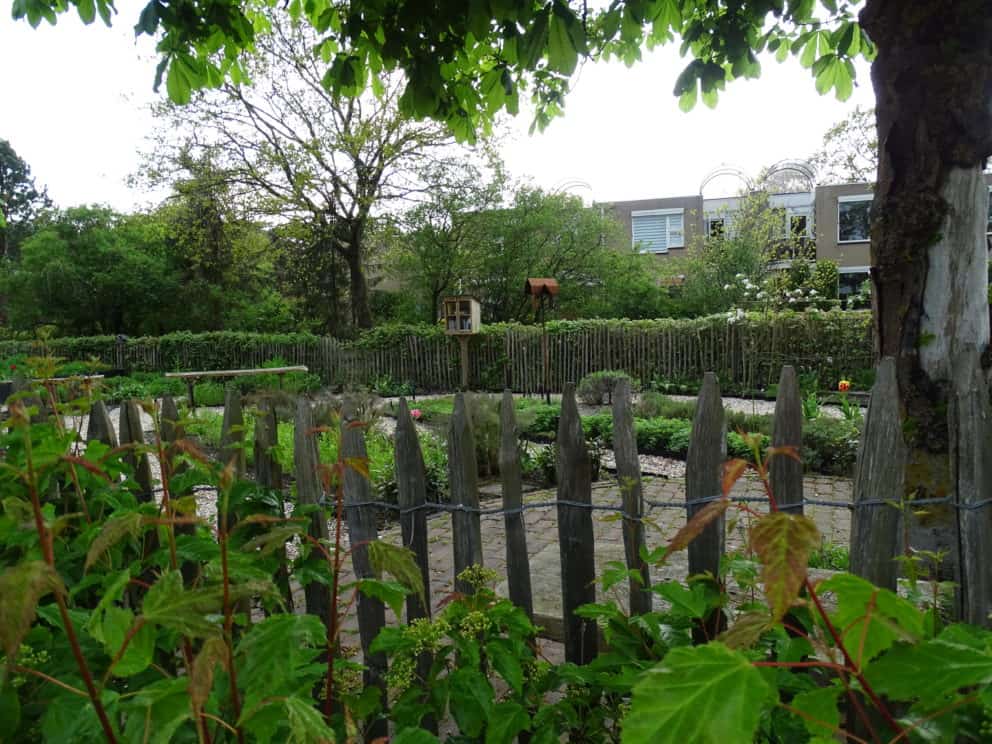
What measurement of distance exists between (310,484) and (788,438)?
149 cm

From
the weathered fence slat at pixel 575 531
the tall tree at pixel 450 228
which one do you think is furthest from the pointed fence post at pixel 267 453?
the tall tree at pixel 450 228

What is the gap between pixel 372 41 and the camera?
3.12 meters

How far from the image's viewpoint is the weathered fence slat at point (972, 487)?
63.6 inches

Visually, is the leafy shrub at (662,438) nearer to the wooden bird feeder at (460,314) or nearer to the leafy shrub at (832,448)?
the leafy shrub at (832,448)

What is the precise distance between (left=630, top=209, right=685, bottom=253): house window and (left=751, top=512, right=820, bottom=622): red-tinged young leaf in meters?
35.6

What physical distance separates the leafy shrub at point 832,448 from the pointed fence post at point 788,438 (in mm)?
5268

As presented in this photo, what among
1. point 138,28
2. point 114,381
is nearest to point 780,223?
point 114,381

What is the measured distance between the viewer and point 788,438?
1723 millimetres

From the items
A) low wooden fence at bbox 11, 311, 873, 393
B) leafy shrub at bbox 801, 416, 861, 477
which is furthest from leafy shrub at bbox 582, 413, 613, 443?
low wooden fence at bbox 11, 311, 873, 393

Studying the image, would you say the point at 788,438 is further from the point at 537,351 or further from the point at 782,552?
the point at 537,351

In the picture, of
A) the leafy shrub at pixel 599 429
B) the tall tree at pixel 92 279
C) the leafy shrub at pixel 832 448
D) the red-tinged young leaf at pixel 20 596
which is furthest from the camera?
the tall tree at pixel 92 279

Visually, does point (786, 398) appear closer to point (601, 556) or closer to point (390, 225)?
point (601, 556)

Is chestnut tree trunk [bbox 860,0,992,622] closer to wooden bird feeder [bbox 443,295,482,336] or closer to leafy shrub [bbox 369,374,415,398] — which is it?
wooden bird feeder [bbox 443,295,482,336]

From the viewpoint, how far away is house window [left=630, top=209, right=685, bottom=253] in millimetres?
35156
